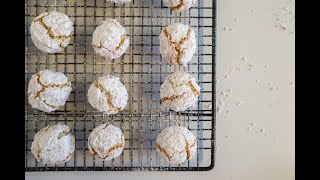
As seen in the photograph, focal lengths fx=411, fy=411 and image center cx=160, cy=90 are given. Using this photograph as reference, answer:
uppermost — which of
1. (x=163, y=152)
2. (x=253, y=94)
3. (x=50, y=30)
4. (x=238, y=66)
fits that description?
(x=50, y=30)

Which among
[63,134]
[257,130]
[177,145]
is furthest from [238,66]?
[63,134]

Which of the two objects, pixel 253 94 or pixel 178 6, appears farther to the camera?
pixel 253 94

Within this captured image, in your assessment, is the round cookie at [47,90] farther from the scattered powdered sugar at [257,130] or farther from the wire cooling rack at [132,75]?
the scattered powdered sugar at [257,130]

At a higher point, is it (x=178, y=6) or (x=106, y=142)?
(x=178, y=6)

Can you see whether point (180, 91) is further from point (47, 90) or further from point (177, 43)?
point (47, 90)

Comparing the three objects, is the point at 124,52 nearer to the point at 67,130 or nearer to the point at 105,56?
the point at 105,56

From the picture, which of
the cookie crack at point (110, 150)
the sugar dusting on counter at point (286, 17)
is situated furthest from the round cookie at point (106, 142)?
the sugar dusting on counter at point (286, 17)

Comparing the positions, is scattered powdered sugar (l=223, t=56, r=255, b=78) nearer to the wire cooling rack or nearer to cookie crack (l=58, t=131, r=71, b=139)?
the wire cooling rack
